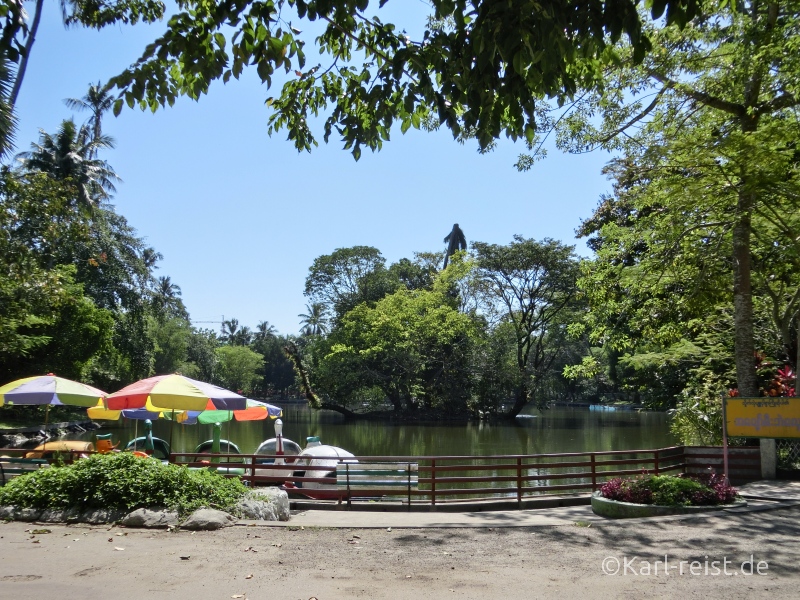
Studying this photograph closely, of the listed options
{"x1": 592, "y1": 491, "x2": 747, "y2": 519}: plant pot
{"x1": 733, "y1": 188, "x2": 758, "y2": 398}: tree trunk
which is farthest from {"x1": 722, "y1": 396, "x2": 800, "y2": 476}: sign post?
{"x1": 733, "y1": 188, "x2": 758, "y2": 398}: tree trunk

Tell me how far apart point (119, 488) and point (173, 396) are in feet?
10.7

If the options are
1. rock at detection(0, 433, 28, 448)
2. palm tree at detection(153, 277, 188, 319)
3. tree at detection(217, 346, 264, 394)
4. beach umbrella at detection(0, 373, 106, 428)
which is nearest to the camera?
beach umbrella at detection(0, 373, 106, 428)

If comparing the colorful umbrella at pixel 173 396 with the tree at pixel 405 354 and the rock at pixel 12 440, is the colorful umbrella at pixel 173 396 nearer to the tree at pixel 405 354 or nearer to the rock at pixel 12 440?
the rock at pixel 12 440

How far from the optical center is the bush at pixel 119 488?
31.8ft

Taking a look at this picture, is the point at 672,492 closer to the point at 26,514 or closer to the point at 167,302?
the point at 26,514

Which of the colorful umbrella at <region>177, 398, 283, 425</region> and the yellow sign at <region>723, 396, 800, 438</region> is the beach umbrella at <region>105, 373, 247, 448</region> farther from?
the yellow sign at <region>723, 396, 800, 438</region>

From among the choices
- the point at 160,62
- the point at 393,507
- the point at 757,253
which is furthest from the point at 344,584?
the point at 757,253

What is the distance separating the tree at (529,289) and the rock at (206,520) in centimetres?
4087

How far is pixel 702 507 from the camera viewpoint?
33.0 ft

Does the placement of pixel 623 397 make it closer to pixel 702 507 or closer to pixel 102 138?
pixel 102 138

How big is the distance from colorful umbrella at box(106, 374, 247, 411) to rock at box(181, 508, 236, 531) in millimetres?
3936

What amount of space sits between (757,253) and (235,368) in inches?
3126

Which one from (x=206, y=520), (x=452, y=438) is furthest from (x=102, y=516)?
(x=452, y=438)

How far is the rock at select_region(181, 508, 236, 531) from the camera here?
884 centimetres
